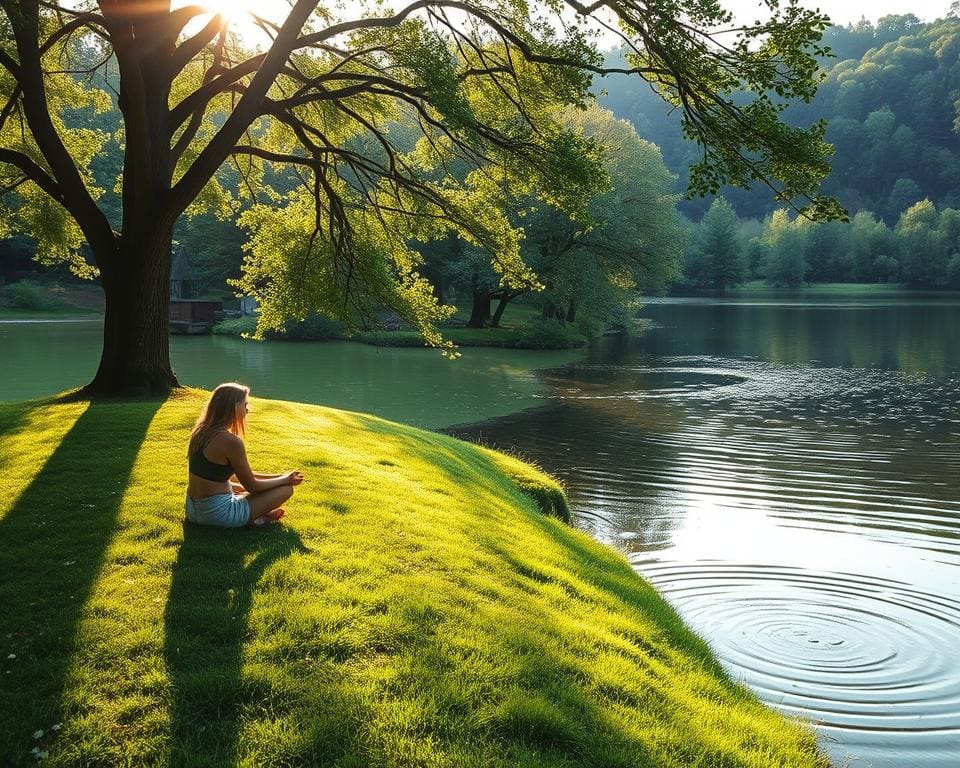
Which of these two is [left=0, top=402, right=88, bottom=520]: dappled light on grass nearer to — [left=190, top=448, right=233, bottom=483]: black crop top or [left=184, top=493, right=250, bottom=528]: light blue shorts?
[left=184, top=493, right=250, bottom=528]: light blue shorts

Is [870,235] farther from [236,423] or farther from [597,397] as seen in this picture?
[236,423]

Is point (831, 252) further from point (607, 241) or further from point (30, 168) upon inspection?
point (30, 168)

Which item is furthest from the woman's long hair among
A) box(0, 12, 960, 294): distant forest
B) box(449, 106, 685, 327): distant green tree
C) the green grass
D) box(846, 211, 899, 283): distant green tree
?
box(846, 211, 899, 283): distant green tree

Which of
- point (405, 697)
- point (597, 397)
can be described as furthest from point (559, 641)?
point (597, 397)

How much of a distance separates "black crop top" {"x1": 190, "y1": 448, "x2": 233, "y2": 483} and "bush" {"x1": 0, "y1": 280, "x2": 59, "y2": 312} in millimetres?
67573

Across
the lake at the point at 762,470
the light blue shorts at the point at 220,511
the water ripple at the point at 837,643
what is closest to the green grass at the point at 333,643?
the light blue shorts at the point at 220,511

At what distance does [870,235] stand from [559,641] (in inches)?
5299

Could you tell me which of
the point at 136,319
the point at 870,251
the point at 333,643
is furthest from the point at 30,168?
the point at 870,251

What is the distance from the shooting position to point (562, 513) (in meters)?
13.5

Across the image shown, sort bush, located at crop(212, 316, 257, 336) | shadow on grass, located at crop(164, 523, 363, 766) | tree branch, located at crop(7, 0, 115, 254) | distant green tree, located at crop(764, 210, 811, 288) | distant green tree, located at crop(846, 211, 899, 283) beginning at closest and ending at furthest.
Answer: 1. shadow on grass, located at crop(164, 523, 363, 766)
2. tree branch, located at crop(7, 0, 115, 254)
3. bush, located at crop(212, 316, 257, 336)
4. distant green tree, located at crop(764, 210, 811, 288)
5. distant green tree, located at crop(846, 211, 899, 283)

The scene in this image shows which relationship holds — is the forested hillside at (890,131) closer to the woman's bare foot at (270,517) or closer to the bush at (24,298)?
the bush at (24,298)

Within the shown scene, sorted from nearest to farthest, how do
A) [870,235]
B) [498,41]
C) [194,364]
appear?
[498,41] < [194,364] < [870,235]

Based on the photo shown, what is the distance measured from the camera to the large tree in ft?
32.7

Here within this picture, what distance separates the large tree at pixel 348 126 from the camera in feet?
32.7
